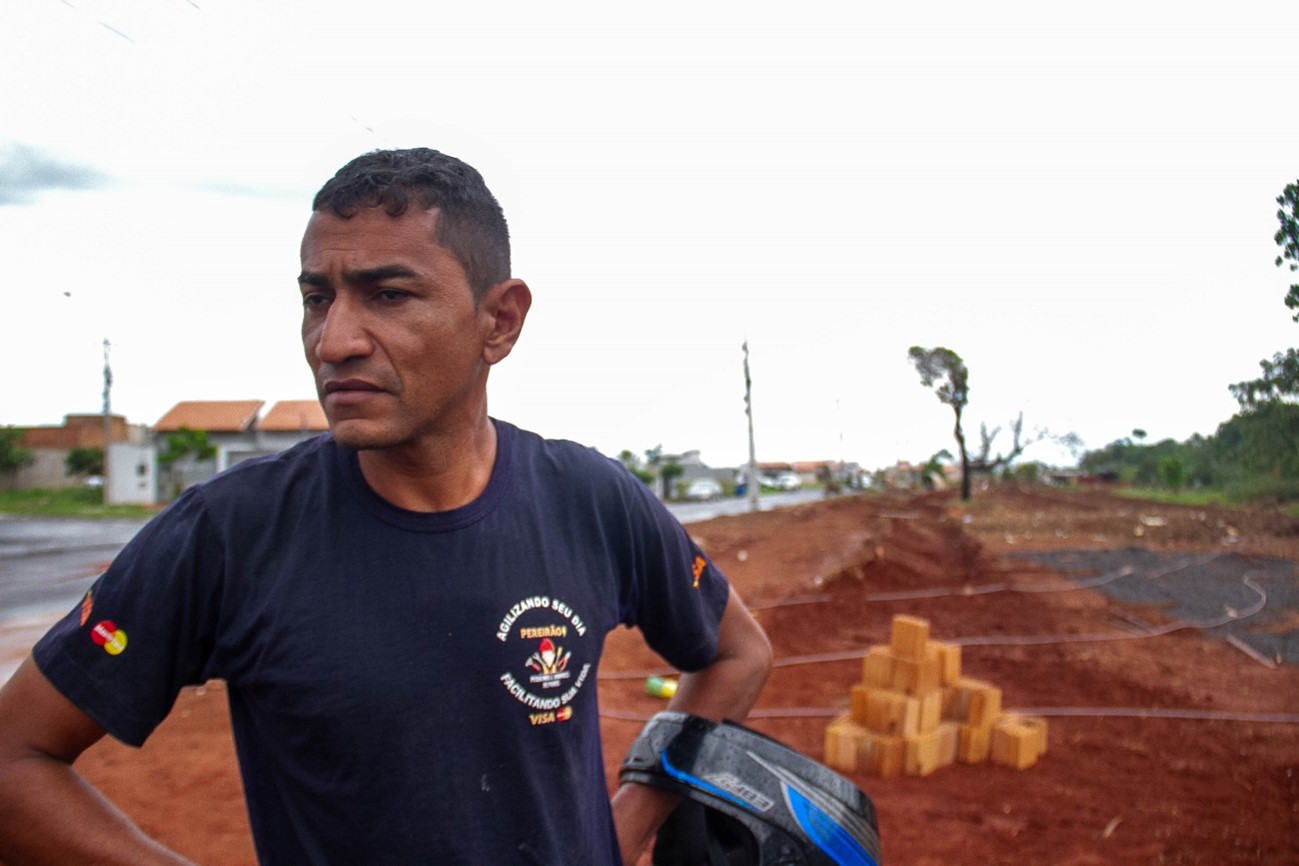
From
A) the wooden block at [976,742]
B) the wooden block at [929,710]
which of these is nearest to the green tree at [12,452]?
the wooden block at [929,710]

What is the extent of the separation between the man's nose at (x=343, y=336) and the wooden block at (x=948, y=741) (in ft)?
Answer: 17.8

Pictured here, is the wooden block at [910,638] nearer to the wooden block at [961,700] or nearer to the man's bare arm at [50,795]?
the wooden block at [961,700]

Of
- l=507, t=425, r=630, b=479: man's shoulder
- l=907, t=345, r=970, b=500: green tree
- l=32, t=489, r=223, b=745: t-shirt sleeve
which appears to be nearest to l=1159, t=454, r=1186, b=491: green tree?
l=907, t=345, r=970, b=500: green tree

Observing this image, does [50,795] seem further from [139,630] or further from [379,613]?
[379,613]

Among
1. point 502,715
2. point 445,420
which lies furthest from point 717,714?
point 445,420

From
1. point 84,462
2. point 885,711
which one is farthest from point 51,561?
point 84,462

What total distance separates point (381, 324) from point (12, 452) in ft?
143

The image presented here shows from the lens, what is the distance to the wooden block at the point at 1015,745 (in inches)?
237

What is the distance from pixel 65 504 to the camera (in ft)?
125

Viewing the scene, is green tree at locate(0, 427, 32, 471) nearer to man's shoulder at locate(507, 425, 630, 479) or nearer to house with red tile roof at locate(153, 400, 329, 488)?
house with red tile roof at locate(153, 400, 329, 488)

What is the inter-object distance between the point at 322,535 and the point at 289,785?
0.37 m

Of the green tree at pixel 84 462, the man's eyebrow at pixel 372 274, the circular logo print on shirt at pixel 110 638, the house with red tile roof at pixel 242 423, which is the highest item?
the house with red tile roof at pixel 242 423

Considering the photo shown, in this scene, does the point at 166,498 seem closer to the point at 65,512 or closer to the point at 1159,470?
the point at 65,512

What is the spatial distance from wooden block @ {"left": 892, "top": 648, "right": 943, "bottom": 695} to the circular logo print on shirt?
5367 mm
